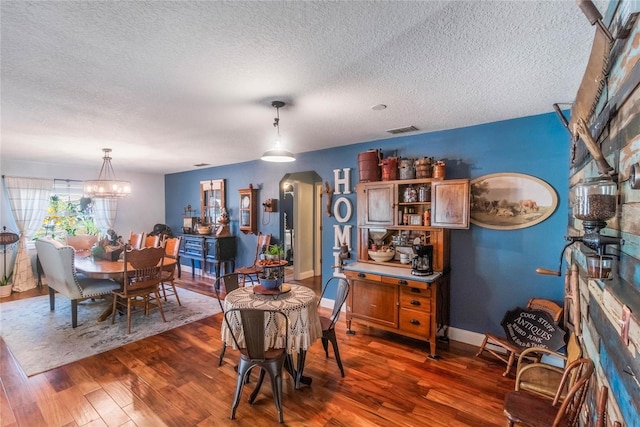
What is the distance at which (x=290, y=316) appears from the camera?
2201mm

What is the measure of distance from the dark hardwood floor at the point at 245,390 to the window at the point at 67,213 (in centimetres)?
327

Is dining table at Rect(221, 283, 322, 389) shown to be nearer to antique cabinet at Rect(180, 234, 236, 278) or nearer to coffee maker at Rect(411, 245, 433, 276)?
coffee maker at Rect(411, 245, 433, 276)

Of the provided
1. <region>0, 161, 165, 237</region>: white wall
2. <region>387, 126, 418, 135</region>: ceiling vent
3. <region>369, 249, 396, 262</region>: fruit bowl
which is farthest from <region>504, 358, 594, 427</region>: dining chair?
<region>0, 161, 165, 237</region>: white wall

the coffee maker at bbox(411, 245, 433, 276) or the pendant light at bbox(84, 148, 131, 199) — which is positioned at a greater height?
the pendant light at bbox(84, 148, 131, 199)

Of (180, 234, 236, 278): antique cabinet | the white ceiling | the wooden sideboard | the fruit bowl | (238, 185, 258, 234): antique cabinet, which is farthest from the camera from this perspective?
(180, 234, 236, 278): antique cabinet

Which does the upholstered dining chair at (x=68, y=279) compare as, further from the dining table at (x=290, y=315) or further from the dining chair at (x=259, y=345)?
the dining chair at (x=259, y=345)

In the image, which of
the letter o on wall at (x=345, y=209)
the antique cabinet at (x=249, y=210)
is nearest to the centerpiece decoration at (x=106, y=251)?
the antique cabinet at (x=249, y=210)

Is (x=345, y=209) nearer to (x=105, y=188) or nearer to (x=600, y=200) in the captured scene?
(x=600, y=200)

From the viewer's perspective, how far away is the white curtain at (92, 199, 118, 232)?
6266 mm

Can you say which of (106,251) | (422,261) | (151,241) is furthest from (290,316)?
(151,241)

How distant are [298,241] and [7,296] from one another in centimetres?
499

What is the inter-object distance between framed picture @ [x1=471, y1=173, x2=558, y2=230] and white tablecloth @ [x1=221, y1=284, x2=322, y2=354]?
2063 millimetres

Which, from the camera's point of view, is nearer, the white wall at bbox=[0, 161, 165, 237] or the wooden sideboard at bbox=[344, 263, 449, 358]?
the wooden sideboard at bbox=[344, 263, 449, 358]

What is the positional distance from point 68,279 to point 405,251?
413 cm
